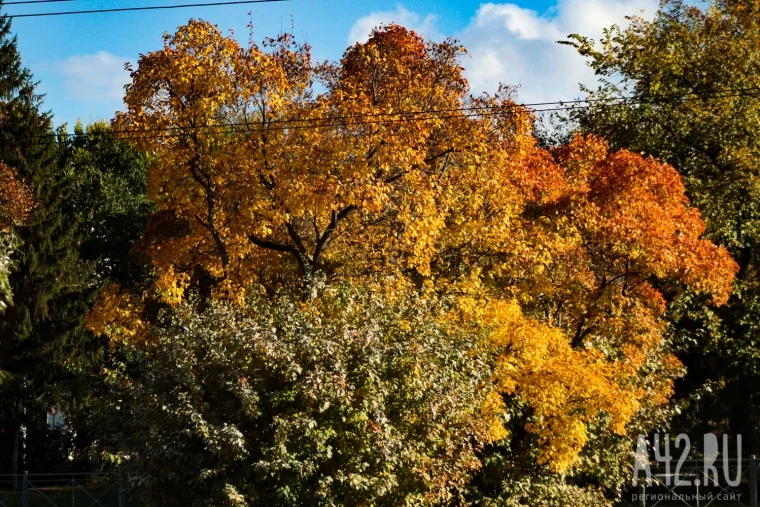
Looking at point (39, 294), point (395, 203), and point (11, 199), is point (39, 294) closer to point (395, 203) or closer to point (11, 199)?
point (11, 199)

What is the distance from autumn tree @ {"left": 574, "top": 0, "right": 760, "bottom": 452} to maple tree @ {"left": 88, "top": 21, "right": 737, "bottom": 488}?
3793 mm

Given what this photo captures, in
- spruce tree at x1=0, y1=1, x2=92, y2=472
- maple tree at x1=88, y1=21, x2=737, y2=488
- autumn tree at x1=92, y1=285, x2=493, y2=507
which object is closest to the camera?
autumn tree at x1=92, y1=285, x2=493, y2=507

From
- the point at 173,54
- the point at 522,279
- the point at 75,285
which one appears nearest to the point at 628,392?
the point at 522,279

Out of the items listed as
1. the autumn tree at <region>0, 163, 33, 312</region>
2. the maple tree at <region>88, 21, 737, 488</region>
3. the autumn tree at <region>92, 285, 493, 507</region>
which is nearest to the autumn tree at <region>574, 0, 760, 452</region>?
the maple tree at <region>88, 21, 737, 488</region>

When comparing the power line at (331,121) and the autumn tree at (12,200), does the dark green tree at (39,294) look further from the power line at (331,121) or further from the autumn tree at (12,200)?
the power line at (331,121)

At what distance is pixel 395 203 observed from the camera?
66.5 ft

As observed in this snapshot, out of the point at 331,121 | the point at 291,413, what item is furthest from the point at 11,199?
the point at 291,413

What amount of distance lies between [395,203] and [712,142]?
10.3m

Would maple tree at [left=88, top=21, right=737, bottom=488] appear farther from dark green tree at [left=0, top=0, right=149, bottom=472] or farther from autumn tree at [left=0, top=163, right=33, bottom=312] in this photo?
dark green tree at [left=0, top=0, right=149, bottom=472]

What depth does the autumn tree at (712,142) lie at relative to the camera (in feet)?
80.5

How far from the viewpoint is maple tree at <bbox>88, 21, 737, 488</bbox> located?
19453 mm

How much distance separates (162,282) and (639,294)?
9995 millimetres

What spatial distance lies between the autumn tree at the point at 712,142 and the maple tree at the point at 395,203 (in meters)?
3.79

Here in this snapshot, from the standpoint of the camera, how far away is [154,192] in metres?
20.6
